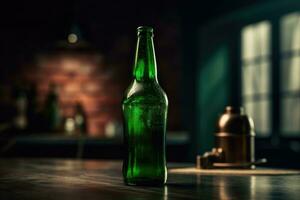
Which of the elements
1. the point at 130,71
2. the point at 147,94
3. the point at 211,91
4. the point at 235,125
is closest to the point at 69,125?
the point at 130,71

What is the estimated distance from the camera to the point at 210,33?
4898 mm

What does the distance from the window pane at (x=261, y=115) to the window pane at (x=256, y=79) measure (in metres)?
0.08

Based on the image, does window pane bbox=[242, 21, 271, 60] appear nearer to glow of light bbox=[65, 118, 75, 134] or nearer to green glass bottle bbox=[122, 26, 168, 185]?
glow of light bbox=[65, 118, 75, 134]

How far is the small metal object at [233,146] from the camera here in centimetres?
157

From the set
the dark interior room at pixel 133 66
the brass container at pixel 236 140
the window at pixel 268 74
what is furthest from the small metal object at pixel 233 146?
the window at pixel 268 74

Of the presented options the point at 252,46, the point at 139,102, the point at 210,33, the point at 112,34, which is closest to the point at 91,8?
the point at 112,34

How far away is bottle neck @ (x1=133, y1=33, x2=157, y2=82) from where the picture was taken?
114cm

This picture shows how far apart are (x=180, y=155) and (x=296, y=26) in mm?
1196

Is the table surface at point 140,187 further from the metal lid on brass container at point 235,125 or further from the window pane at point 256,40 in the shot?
the window pane at point 256,40

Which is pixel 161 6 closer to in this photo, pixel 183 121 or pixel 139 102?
pixel 183 121

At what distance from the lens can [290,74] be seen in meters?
4.25

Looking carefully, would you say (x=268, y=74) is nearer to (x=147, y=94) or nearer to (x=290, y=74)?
(x=290, y=74)

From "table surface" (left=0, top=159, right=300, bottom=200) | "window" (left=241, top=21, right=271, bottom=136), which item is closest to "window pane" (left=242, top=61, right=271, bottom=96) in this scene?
"window" (left=241, top=21, right=271, bottom=136)

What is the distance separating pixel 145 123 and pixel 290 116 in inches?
129
